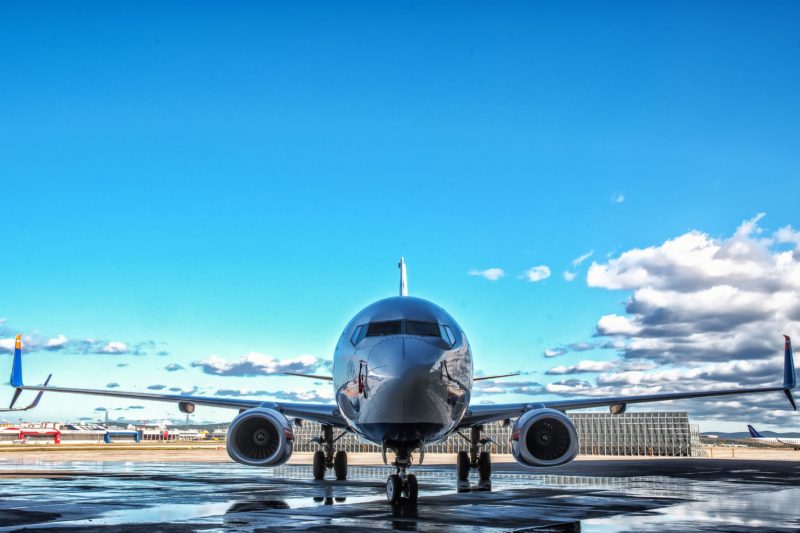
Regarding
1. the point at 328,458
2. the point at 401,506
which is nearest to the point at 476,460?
the point at 328,458

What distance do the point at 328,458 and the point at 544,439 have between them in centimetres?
857

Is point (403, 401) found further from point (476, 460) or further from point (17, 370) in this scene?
point (17, 370)

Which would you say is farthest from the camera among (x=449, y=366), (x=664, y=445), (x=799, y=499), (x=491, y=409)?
(x=664, y=445)

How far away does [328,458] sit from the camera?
21562 millimetres

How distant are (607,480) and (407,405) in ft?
40.6

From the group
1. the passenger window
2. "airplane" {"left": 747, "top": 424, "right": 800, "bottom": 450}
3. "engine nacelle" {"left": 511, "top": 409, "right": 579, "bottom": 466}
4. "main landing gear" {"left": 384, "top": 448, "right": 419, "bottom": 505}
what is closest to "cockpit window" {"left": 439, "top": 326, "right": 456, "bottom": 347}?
the passenger window

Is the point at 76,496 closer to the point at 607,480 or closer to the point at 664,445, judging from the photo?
the point at 607,480

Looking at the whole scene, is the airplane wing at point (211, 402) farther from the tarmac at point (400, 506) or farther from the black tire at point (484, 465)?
the black tire at point (484, 465)

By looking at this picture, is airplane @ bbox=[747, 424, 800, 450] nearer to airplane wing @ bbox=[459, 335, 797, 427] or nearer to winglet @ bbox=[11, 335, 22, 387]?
airplane wing @ bbox=[459, 335, 797, 427]

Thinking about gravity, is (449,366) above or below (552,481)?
above

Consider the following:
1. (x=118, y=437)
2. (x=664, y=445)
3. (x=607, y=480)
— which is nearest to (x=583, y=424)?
(x=664, y=445)

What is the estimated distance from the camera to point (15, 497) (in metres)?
15.6

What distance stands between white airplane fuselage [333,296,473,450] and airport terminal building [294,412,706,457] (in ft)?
116

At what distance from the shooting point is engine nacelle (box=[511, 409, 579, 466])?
14.8 metres
